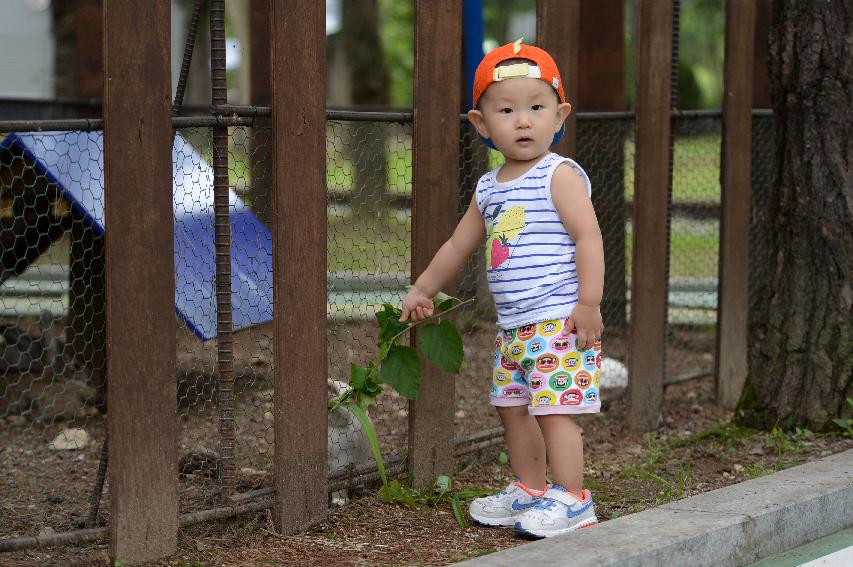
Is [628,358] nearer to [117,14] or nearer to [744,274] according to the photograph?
[744,274]

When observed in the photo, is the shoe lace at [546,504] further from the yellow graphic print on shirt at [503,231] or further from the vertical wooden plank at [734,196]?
the vertical wooden plank at [734,196]

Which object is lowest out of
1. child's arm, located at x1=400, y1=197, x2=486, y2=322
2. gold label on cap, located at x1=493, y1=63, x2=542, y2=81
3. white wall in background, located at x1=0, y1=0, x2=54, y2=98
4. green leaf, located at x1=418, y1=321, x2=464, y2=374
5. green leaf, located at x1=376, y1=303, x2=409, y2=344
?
green leaf, located at x1=418, y1=321, x2=464, y2=374

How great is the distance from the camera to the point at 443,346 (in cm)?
373

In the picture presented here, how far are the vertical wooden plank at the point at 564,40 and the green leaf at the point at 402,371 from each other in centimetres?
126

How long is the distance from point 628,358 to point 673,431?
0.41 m

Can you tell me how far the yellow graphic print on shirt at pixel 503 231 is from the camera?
11.5ft

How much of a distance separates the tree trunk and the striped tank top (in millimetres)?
1561

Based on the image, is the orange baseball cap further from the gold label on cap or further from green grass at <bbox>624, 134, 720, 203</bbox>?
green grass at <bbox>624, 134, 720, 203</bbox>

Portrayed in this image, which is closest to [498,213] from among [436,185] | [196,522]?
[436,185]

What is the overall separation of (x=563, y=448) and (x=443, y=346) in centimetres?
52

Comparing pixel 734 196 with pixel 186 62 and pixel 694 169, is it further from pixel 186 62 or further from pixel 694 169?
pixel 186 62

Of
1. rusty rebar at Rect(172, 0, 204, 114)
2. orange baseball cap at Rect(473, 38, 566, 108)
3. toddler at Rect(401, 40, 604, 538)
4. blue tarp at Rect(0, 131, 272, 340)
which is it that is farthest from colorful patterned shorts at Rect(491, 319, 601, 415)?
rusty rebar at Rect(172, 0, 204, 114)

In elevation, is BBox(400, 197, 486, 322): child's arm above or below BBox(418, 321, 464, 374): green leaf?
above

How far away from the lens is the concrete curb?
116 inches
